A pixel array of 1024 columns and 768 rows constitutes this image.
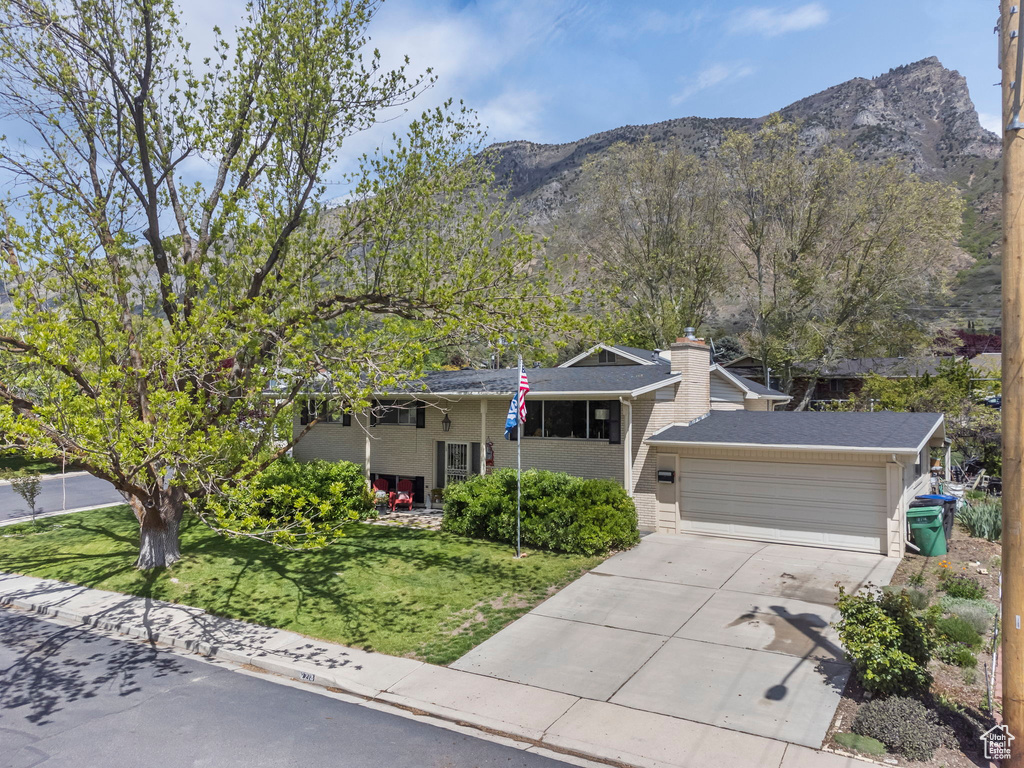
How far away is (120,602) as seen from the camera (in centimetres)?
1202

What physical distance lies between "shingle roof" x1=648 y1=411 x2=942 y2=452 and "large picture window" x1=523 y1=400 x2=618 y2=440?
143cm

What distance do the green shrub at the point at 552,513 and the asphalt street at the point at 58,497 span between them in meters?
15.5

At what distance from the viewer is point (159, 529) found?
44.8 ft

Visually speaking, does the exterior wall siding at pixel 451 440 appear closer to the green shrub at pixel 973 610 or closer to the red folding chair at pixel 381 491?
the red folding chair at pixel 381 491

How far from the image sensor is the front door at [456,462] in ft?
67.8

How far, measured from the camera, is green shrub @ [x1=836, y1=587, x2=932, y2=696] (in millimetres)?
7297

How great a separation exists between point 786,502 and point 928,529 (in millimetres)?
2943

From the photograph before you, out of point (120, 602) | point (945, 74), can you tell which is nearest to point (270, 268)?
point (120, 602)

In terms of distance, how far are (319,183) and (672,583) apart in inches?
441

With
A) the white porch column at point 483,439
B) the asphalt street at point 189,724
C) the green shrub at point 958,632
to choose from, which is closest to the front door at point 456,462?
the white porch column at point 483,439

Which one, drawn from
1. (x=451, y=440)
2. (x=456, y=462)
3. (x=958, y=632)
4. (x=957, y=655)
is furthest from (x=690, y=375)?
(x=957, y=655)

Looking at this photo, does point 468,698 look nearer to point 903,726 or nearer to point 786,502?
point 903,726

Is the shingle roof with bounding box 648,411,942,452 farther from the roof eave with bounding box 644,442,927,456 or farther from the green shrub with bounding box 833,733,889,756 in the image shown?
the green shrub with bounding box 833,733,889,756

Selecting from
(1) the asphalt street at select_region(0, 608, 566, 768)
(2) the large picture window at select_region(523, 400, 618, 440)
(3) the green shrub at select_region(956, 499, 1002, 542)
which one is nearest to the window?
(2) the large picture window at select_region(523, 400, 618, 440)
